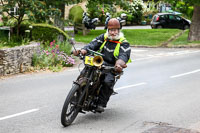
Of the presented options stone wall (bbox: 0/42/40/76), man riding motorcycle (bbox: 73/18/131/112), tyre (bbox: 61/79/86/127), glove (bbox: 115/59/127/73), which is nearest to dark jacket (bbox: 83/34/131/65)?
man riding motorcycle (bbox: 73/18/131/112)

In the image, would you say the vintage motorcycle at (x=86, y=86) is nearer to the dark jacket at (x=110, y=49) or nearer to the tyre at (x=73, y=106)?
the tyre at (x=73, y=106)

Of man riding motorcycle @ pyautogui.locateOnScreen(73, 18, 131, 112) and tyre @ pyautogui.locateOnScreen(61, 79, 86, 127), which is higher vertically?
man riding motorcycle @ pyautogui.locateOnScreen(73, 18, 131, 112)

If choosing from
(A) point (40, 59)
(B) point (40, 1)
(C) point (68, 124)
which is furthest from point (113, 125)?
(B) point (40, 1)

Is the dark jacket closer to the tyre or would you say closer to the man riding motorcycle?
the man riding motorcycle

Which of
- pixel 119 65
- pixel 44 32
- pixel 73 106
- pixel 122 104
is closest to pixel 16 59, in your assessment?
pixel 44 32

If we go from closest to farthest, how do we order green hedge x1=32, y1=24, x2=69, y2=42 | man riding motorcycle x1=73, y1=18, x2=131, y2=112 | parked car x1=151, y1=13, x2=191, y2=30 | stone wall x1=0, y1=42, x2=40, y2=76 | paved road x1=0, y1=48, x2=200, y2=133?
paved road x1=0, y1=48, x2=200, y2=133
man riding motorcycle x1=73, y1=18, x2=131, y2=112
stone wall x1=0, y1=42, x2=40, y2=76
green hedge x1=32, y1=24, x2=69, y2=42
parked car x1=151, y1=13, x2=191, y2=30

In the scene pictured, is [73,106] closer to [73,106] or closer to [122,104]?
[73,106]

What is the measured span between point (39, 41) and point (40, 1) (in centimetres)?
152

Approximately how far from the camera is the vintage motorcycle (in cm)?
660

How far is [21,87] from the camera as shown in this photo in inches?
414

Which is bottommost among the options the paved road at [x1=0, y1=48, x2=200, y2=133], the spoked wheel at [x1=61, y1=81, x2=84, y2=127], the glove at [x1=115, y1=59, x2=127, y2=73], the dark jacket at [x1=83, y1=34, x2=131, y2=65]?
the paved road at [x1=0, y1=48, x2=200, y2=133]

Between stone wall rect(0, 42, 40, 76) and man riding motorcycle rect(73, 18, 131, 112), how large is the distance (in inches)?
210

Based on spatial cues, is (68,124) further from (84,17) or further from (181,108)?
(84,17)

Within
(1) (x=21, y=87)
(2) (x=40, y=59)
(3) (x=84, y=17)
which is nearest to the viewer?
(1) (x=21, y=87)
